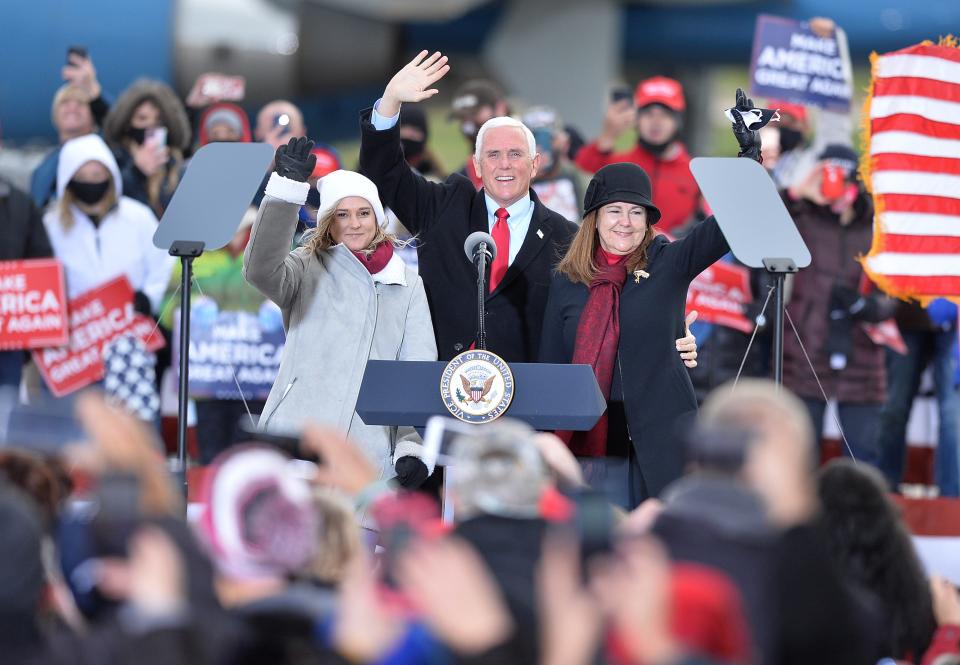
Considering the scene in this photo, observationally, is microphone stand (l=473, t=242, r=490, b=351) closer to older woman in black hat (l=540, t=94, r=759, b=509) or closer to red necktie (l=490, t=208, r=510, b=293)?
older woman in black hat (l=540, t=94, r=759, b=509)

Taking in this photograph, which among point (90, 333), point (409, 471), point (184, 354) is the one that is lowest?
point (409, 471)

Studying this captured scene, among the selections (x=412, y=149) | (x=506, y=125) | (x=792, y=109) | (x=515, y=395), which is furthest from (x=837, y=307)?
(x=515, y=395)

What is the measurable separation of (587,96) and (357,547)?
8559mm

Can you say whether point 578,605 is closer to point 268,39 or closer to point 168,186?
point 168,186

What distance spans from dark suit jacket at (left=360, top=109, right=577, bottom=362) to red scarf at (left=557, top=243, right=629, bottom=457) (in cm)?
37

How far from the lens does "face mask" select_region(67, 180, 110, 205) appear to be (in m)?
8.09

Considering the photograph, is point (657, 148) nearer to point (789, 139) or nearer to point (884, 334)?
point (789, 139)

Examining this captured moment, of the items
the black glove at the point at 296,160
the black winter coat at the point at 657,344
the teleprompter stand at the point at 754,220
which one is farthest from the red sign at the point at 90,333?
the teleprompter stand at the point at 754,220

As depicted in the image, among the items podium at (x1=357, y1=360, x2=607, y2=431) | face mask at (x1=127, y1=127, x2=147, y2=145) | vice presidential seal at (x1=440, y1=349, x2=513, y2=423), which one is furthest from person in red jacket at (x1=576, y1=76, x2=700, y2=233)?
vice presidential seal at (x1=440, y1=349, x2=513, y2=423)

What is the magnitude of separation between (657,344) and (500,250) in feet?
2.36

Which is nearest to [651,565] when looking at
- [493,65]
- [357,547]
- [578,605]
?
[578,605]

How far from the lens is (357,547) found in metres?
3.31

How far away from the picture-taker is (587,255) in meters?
5.69

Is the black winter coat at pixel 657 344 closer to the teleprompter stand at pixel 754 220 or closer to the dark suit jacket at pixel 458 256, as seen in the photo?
the teleprompter stand at pixel 754 220
